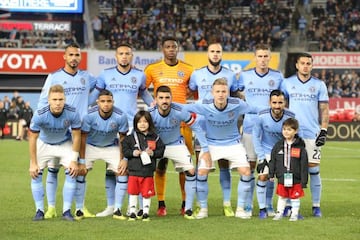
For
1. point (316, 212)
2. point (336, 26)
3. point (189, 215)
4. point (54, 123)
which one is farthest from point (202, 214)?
point (336, 26)

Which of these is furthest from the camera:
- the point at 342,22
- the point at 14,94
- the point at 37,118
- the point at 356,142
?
the point at 342,22

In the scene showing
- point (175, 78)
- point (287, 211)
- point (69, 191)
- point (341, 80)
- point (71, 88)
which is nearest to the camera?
point (69, 191)

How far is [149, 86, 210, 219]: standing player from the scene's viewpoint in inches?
468

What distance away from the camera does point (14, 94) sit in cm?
3603

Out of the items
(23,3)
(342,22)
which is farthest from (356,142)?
(23,3)

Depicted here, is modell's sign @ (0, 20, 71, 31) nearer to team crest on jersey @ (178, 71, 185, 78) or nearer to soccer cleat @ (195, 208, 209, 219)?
team crest on jersey @ (178, 71, 185, 78)

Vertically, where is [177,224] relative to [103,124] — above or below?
below

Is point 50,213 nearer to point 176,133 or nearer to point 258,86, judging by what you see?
point 176,133

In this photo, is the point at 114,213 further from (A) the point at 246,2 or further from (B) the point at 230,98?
(A) the point at 246,2

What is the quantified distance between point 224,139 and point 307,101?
126cm

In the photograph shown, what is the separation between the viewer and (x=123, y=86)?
12461 mm

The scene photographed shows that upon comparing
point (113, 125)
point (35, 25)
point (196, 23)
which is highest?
point (196, 23)

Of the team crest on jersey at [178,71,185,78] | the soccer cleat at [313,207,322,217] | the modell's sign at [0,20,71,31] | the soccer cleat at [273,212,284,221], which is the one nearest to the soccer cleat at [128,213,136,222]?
the soccer cleat at [273,212,284,221]

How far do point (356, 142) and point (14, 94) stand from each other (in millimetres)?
13451
